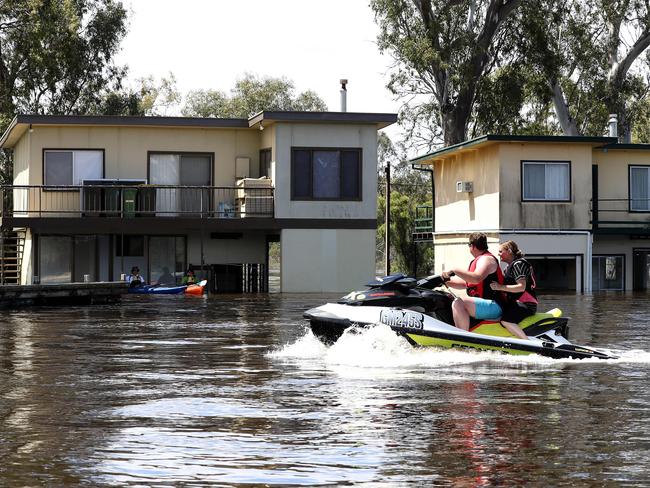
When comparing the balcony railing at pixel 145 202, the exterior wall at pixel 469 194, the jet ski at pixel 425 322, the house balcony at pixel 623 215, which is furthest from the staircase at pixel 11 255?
the jet ski at pixel 425 322

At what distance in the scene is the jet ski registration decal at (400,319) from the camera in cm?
1421

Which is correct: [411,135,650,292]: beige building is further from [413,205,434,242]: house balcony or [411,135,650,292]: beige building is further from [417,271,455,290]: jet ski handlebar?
[417,271,455,290]: jet ski handlebar

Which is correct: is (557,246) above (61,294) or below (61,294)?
above

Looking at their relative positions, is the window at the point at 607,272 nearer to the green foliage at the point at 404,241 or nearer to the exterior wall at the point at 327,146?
the exterior wall at the point at 327,146

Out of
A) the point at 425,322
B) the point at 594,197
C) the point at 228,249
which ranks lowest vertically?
the point at 425,322

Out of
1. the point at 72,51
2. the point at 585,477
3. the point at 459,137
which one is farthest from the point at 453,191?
the point at 585,477

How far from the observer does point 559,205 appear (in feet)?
136

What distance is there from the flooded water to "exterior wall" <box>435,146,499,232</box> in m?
23.1

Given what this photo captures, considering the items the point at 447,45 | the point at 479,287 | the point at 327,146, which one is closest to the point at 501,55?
the point at 447,45

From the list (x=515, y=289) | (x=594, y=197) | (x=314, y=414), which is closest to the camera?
(x=314, y=414)

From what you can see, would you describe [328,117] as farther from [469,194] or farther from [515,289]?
[515,289]

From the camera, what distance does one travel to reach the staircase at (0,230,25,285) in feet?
127

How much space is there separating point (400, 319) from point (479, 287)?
45.6 inches

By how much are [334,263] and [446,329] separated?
2407 centimetres
